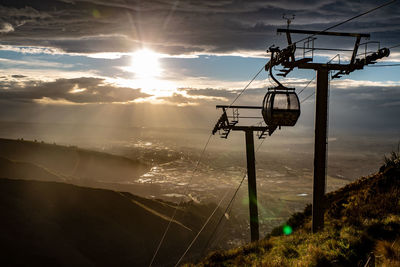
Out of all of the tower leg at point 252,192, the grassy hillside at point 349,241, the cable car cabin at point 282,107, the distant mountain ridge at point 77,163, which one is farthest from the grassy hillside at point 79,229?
the distant mountain ridge at point 77,163

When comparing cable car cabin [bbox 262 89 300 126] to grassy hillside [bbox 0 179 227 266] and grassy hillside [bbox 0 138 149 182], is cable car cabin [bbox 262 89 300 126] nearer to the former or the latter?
grassy hillside [bbox 0 179 227 266]

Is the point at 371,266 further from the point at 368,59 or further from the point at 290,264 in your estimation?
the point at 368,59

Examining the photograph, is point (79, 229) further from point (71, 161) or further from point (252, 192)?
point (71, 161)

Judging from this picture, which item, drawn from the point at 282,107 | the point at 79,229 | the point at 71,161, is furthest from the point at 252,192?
the point at 71,161

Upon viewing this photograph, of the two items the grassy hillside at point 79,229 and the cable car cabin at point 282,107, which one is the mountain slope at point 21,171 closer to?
the grassy hillside at point 79,229

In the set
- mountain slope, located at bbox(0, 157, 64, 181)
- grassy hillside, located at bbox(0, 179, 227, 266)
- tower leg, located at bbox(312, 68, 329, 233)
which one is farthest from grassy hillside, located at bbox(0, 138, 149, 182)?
tower leg, located at bbox(312, 68, 329, 233)

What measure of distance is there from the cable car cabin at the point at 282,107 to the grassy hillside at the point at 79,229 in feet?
120

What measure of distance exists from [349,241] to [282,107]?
233 inches

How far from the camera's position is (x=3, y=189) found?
4616 centimetres

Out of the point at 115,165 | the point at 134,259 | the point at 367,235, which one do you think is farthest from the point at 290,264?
the point at 115,165

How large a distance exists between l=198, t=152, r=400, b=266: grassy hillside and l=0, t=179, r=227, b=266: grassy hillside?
110 ft

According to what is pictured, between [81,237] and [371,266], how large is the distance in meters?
46.0

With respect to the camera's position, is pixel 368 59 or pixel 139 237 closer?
pixel 368 59

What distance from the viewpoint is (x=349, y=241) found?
8.37 meters
